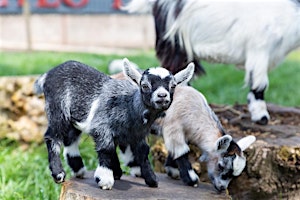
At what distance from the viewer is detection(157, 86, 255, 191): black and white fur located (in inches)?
98.7

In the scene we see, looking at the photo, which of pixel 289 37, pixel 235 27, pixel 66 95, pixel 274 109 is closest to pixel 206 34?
pixel 235 27

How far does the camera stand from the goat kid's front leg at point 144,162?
240cm

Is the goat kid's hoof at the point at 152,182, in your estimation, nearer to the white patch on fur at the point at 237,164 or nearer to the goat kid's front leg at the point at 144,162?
the goat kid's front leg at the point at 144,162

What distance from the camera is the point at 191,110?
8.60ft

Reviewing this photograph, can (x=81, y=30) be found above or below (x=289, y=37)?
below

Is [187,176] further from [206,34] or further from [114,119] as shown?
[206,34]

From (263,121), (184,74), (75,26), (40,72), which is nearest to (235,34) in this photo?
(263,121)

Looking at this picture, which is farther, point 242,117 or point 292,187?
point 242,117

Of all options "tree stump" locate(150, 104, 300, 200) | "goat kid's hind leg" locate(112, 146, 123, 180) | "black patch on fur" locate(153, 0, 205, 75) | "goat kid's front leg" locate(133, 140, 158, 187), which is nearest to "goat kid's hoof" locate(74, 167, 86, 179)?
"goat kid's hind leg" locate(112, 146, 123, 180)

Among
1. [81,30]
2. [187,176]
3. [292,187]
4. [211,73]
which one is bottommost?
[81,30]

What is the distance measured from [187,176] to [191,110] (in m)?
0.29

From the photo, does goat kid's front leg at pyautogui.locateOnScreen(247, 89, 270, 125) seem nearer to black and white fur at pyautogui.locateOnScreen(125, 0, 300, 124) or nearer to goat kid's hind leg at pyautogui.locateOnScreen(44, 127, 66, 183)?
black and white fur at pyautogui.locateOnScreen(125, 0, 300, 124)

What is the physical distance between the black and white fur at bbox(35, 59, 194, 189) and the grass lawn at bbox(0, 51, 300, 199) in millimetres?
598

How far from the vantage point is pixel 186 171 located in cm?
257
